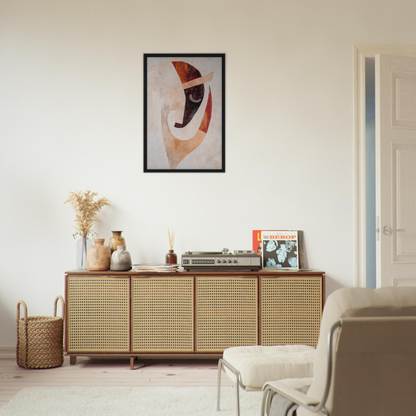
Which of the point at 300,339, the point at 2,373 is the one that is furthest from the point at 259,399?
the point at 2,373

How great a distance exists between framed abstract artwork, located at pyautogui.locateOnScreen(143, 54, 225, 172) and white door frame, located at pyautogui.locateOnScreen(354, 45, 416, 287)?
3.82ft

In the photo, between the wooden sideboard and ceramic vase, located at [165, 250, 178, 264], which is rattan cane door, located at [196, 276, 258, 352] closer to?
the wooden sideboard

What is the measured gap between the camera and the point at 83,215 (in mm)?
3539

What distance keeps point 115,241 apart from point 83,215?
35 centimetres

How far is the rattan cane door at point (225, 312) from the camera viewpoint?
3.26m

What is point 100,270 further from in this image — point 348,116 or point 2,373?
point 348,116

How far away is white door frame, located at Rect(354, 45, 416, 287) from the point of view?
367 centimetres

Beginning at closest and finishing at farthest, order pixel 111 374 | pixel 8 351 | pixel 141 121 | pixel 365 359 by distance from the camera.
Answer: pixel 365 359 → pixel 111 374 → pixel 8 351 → pixel 141 121

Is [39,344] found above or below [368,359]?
below

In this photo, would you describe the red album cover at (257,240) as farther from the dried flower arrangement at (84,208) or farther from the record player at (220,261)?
the dried flower arrangement at (84,208)

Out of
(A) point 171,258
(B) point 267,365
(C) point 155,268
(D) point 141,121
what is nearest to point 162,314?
(C) point 155,268

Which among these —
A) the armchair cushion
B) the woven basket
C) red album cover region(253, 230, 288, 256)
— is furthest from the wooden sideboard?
the armchair cushion

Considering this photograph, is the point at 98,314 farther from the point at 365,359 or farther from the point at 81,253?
the point at 365,359

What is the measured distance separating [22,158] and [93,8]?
146 cm
